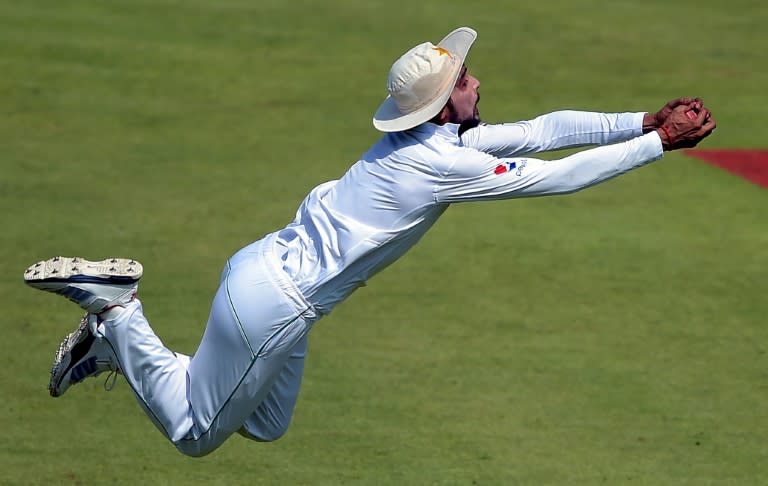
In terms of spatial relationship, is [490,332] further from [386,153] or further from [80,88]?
[80,88]

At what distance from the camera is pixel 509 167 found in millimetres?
5141

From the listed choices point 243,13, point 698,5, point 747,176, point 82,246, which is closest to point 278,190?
point 82,246

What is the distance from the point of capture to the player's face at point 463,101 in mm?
5156

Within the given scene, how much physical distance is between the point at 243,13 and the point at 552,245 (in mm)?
6915

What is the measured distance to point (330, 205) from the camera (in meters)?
5.31

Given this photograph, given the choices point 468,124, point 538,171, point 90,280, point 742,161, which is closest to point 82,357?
point 90,280

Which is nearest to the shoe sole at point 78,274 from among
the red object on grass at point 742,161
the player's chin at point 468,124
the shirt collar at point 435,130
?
the shirt collar at point 435,130

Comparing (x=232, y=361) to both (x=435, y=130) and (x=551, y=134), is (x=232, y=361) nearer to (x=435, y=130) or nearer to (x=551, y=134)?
(x=435, y=130)

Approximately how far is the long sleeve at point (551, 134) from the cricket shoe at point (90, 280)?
5.39ft

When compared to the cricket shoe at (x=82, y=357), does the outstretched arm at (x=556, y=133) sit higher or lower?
higher

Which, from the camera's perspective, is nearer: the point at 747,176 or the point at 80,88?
the point at 747,176

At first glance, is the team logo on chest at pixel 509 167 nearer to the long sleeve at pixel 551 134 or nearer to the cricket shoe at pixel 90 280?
the long sleeve at pixel 551 134

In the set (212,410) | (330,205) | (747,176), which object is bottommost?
(747,176)

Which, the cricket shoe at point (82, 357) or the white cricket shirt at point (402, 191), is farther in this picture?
the cricket shoe at point (82, 357)
